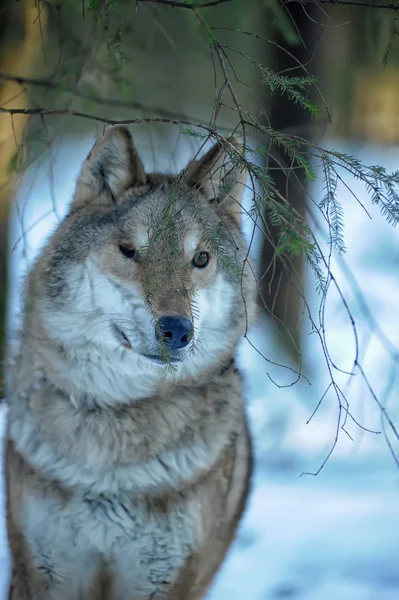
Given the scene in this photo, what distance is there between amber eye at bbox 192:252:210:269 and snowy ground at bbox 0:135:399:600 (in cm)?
65

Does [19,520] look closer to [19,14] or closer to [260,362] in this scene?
[19,14]

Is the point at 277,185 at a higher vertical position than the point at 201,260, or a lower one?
higher

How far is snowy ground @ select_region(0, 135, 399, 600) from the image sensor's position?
13.2ft

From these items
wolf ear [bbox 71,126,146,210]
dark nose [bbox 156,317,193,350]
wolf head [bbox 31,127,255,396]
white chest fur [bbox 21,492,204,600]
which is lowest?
white chest fur [bbox 21,492,204,600]

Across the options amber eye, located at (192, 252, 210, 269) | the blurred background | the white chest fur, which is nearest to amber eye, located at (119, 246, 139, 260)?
amber eye, located at (192, 252, 210, 269)

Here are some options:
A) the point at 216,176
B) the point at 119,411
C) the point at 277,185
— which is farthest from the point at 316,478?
the point at 216,176

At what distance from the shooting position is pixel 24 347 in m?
3.41

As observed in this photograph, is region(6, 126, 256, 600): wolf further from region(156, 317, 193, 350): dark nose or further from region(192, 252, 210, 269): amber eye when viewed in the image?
region(156, 317, 193, 350): dark nose

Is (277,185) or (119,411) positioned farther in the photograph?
(277,185)

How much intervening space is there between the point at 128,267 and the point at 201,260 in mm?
312

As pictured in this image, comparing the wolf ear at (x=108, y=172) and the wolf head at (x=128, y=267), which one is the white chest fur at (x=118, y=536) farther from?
the wolf ear at (x=108, y=172)

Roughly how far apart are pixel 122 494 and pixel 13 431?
1.89 ft

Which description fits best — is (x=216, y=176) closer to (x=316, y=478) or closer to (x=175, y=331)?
(x=175, y=331)

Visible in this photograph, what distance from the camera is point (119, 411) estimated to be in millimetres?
3330
